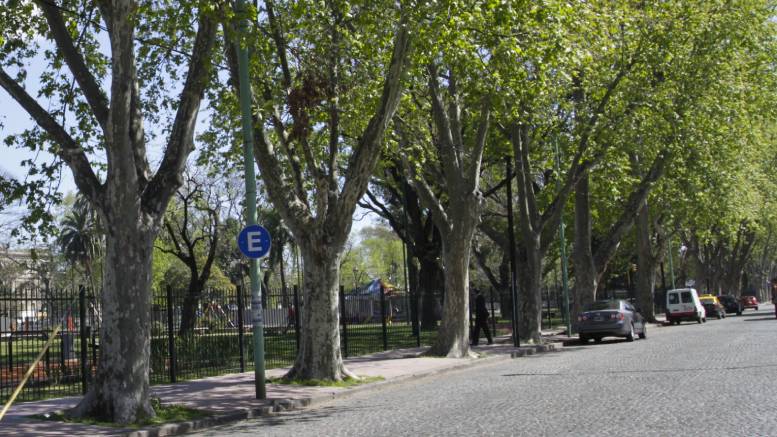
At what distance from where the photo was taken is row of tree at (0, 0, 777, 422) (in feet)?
40.5

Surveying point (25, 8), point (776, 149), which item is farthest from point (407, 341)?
point (776, 149)

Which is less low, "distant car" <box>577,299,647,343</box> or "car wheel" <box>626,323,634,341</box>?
"distant car" <box>577,299,647,343</box>

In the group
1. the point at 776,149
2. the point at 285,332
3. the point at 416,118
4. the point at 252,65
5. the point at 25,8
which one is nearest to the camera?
the point at 25,8

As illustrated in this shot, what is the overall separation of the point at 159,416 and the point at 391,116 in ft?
23.9

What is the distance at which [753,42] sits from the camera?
3144 cm

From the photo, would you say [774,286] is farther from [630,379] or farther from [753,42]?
[630,379]

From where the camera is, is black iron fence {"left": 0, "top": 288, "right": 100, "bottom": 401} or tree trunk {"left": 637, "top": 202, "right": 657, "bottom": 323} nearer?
black iron fence {"left": 0, "top": 288, "right": 100, "bottom": 401}

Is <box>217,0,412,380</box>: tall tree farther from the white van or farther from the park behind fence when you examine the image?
the white van

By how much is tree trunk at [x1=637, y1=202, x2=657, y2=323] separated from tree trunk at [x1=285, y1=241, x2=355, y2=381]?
107 ft

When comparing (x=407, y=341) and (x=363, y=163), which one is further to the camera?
(x=407, y=341)

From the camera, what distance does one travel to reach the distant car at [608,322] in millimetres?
29453

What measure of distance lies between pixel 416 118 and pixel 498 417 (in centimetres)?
1529

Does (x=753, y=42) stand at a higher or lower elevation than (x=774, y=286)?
higher

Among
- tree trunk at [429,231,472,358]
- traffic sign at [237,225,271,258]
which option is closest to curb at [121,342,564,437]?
tree trunk at [429,231,472,358]
